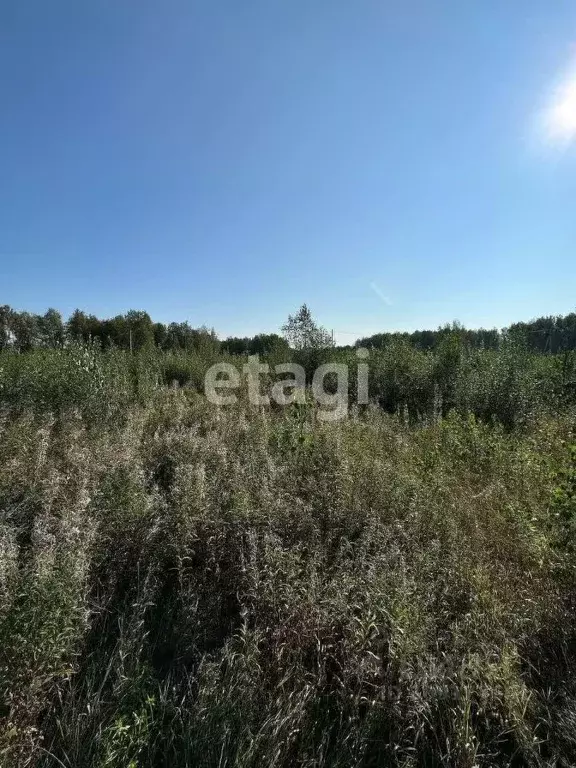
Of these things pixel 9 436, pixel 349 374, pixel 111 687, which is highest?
pixel 349 374

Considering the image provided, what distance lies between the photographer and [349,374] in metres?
10.9

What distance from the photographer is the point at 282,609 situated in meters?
2.12

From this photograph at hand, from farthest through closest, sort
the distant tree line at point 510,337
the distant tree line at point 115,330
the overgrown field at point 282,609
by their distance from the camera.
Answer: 1. the distant tree line at point 115,330
2. the distant tree line at point 510,337
3. the overgrown field at point 282,609

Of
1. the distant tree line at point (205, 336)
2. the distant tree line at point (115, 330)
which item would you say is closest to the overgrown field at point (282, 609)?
the distant tree line at point (205, 336)

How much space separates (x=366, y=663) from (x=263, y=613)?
1.97ft

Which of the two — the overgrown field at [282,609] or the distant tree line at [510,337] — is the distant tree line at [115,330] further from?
the overgrown field at [282,609]

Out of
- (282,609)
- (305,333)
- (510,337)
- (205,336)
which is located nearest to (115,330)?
(205,336)

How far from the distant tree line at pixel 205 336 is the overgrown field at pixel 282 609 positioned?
482 centimetres

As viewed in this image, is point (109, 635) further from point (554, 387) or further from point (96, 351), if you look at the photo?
point (554, 387)

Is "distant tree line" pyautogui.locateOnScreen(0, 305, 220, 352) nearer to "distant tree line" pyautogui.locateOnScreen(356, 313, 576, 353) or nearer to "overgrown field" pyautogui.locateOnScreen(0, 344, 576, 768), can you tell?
"distant tree line" pyautogui.locateOnScreen(356, 313, 576, 353)

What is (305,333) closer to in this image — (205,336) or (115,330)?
(205,336)

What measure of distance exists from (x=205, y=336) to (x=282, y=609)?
1379cm

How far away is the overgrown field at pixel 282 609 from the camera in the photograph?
1604 millimetres

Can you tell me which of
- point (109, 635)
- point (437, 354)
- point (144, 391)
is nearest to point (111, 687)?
point (109, 635)
